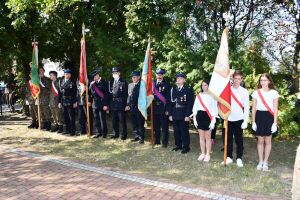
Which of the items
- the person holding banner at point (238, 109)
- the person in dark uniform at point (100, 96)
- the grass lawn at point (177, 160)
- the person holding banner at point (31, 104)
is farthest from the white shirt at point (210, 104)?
the person holding banner at point (31, 104)

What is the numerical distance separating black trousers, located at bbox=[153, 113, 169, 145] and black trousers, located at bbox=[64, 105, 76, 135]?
268cm

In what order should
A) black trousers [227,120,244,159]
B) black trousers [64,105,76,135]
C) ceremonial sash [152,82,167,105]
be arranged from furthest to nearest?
black trousers [64,105,76,135] → ceremonial sash [152,82,167,105] → black trousers [227,120,244,159]

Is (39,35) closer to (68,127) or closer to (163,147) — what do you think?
(68,127)

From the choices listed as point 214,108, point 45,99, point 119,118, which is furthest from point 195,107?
point 45,99

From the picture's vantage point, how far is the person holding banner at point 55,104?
10672 mm

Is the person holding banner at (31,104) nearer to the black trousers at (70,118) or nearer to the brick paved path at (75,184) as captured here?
the black trousers at (70,118)

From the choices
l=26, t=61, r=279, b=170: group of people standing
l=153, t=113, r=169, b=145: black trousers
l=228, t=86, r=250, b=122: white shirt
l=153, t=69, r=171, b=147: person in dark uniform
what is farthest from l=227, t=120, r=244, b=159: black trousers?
l=153, t=113, r=169, b=145: black trousers

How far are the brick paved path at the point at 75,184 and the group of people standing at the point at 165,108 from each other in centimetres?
191

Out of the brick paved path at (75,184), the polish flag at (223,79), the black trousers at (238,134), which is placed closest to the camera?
the brick paved path at (75,184)

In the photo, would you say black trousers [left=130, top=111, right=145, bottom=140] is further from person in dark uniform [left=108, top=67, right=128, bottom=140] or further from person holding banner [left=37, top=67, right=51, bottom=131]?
person holding banner [left=37, top=67, right=51, bottom=131]

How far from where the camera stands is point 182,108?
26.4 ft

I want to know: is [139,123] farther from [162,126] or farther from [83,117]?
[83,117]

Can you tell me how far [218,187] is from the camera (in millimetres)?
5895

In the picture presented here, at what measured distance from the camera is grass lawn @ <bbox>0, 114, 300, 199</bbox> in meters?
6.10
